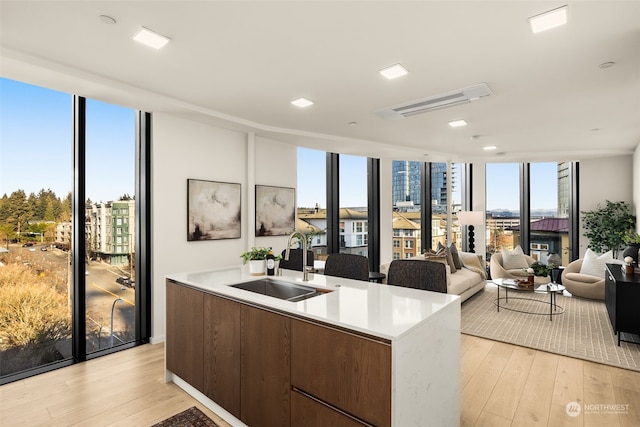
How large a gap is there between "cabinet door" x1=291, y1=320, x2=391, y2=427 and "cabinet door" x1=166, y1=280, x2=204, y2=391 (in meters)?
1.01

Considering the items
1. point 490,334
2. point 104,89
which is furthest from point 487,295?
point 104,89

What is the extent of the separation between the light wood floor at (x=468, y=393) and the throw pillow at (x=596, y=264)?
2.93 metres

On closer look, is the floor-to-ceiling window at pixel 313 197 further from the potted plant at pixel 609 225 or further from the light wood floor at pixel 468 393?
the potted plant at pixel 609 225

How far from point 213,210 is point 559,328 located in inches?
178

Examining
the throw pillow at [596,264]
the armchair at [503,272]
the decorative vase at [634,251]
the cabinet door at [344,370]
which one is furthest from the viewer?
the armchair at [503,272]

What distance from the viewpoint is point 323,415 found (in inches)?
65.9

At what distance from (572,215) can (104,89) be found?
8.65m

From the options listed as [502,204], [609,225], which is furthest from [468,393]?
[502,204]

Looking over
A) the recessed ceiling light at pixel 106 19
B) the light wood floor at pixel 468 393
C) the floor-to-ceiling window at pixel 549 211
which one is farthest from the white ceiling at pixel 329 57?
the floor-to-ceiling window at pixel 549 211

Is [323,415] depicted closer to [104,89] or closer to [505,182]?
[104,89]

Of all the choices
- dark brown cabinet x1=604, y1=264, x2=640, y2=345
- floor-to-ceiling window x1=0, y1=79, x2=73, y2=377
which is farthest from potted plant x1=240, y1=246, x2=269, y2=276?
dark brown cabinet x1=604, y1=264, x2=640, y2=345

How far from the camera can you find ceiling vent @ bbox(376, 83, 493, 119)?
10.5ft

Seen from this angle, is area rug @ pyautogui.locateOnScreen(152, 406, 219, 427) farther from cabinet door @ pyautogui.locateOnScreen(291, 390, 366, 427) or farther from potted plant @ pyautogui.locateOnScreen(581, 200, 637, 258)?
potted plant @ pyautogui.locateOnScreen(581, 200, 637, 258)

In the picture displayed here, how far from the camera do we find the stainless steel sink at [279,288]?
7.99 ft
